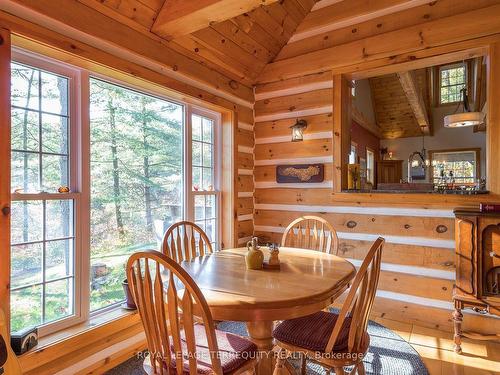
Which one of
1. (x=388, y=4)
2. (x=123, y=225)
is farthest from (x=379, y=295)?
(x=388, y=4)

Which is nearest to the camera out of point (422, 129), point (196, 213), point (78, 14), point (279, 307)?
point (279, 307)

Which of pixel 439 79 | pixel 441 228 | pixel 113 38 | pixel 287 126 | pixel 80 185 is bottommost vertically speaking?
pixel 441 228

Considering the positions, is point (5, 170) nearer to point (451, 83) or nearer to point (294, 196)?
point (294, 196)

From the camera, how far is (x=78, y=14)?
1955mm

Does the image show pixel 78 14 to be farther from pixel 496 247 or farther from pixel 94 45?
pixel 496 247

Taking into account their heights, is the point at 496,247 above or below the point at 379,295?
above

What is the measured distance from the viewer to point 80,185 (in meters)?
2.08

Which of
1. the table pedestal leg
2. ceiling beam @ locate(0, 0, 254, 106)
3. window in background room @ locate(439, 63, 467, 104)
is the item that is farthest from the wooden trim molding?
window in background room @ locate(439, 63, 467, 104)

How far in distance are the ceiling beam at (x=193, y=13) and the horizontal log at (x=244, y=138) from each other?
1.32 meters

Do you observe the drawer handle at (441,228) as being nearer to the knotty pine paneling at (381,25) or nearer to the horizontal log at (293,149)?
the horizontal log at (293,149)

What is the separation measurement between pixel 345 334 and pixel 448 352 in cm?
140

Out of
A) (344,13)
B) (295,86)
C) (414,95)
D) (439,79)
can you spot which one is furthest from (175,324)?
(439,79)

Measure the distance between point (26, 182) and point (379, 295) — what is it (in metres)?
3.12

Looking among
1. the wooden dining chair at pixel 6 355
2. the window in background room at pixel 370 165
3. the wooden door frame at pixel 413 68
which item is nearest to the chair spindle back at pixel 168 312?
the wooden dining chair at pixel 6 355
